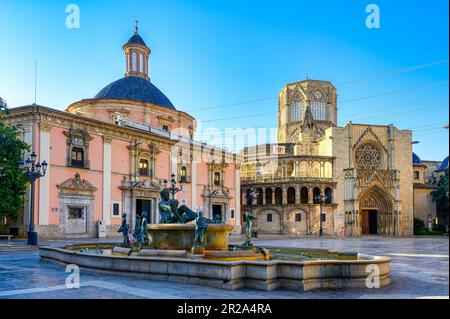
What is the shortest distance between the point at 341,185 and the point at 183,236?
40.8m

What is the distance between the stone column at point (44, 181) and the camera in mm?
28000

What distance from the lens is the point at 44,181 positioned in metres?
28.4

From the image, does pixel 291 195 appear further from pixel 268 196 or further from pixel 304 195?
pixel 268 196

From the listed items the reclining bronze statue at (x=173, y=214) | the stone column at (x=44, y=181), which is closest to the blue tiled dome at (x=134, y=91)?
the stone column at (x=44, y=181)

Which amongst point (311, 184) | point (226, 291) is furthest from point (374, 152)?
point (226, 291)

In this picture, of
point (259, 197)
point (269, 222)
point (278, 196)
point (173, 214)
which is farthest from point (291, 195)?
point (173, 214)

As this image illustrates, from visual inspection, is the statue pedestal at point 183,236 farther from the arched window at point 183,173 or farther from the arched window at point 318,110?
the arched window at point 318,110

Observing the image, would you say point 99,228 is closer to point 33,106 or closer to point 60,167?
point 60,167

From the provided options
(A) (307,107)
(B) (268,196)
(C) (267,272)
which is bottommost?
(C) (267,272)

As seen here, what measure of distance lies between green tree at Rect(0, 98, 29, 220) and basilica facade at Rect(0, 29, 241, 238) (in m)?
2.75

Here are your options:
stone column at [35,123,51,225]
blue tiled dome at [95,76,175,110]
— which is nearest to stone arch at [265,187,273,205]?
blue tiled dome at [95,76,175,110]

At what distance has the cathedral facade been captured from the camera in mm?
49562

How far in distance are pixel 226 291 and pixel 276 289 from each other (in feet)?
3.74

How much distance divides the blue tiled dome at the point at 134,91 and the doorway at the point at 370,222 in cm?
2682
